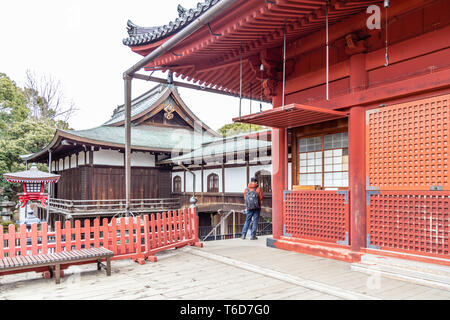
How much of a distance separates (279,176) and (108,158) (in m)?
15.1

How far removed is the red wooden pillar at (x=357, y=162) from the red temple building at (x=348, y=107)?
0.02 m

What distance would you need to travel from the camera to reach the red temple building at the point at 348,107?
4.98 meters

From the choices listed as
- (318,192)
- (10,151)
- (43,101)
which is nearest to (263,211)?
(318,192)

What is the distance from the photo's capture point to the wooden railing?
1878 cm

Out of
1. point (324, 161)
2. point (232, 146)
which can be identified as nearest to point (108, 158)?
point (232, 146)

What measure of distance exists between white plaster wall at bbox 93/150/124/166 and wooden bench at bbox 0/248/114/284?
1536 centimetres

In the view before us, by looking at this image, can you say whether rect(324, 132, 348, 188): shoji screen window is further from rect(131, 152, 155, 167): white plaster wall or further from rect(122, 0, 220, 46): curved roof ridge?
rect(131, 152, 155, 167): white plaster wall

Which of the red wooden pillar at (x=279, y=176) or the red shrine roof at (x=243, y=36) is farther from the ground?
the red shrine roof at (x=243, y=36)

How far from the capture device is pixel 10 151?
26.1 metres

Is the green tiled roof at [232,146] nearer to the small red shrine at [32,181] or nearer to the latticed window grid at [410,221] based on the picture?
the small red shrine at [32,181]

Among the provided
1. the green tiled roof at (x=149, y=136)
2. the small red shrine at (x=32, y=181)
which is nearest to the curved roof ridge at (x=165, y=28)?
the small red shrine at (x=32, y=181)

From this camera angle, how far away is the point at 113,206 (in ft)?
65.8

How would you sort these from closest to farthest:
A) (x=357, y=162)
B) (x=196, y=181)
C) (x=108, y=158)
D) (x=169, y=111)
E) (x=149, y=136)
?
(x=357, y=162), (x=196, y=181), (x=108, y=158), (x=149, y=136), (x=169, y=111)

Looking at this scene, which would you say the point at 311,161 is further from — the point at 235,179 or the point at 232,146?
the point at 232,146
